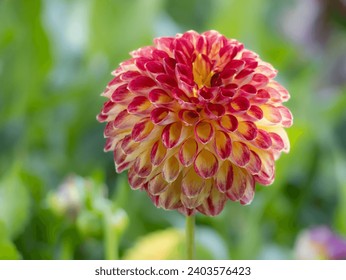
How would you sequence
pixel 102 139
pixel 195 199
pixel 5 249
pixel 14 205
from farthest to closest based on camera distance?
1. pixel 102 139
2. pixel 14 205
3. pixel 5 249
4. pixel 195 199

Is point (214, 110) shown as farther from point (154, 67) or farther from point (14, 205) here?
point (14, 205)

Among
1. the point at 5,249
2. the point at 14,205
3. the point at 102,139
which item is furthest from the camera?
the point at 102,139

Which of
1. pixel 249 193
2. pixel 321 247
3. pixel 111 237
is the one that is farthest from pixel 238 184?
pixel 321 247

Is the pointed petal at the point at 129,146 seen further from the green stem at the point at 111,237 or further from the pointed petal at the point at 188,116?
the green stem at the point at 111,237

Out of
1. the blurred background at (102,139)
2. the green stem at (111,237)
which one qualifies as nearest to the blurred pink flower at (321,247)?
→ the blurred background at (102,139)

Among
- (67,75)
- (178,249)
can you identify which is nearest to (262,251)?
(178,249)

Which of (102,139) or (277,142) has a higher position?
(102,139)

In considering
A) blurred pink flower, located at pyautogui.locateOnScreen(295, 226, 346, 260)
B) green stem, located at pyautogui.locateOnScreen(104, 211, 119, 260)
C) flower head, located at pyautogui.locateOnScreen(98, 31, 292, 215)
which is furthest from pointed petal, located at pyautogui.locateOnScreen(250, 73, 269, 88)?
blurred pink flower, located at pyautogui.locateOnScreen(295, 226, 346, 260)
